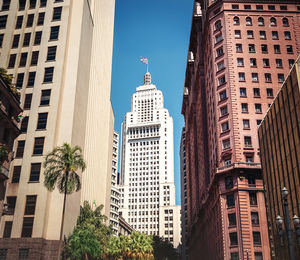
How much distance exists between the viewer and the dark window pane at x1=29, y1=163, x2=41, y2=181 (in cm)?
6303

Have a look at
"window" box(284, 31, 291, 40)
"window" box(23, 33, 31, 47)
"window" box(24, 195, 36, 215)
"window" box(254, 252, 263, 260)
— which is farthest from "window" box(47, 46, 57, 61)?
"window" box(254, 252, 263, 260)

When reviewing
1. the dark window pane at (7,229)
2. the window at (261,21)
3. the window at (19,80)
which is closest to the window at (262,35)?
the window at (261,21)

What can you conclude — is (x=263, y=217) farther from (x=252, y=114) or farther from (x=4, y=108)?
(x=4, y=108)

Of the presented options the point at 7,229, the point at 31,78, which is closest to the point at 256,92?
the point at 31,78

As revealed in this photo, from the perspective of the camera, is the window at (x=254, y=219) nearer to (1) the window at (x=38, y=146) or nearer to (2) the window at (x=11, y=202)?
(1) the window at (x=38, y=146)

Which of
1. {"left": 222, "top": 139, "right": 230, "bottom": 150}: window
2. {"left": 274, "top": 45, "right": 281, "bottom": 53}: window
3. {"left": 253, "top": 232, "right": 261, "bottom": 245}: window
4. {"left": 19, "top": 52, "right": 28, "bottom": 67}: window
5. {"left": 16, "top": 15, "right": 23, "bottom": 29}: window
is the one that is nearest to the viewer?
{"left": 253, "top": 232, "right": 261, "bottom": 245}: window

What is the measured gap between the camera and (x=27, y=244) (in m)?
58.4

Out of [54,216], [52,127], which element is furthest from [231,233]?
[52,127]

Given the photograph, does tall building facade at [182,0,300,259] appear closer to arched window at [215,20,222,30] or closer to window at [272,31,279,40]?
arched window at [215,20,222,30]

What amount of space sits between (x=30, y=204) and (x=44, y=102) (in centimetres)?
1910

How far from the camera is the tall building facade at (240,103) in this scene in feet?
223

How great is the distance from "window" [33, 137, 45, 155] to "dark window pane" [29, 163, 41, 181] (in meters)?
2.20

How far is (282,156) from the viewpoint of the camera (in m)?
47.3

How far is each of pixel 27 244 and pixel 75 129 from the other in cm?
2161
